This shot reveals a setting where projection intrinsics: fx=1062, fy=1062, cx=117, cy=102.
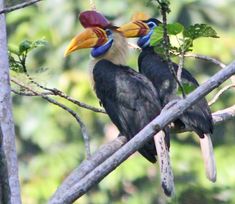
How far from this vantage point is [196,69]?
874cm

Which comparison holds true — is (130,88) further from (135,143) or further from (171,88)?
(135,143)

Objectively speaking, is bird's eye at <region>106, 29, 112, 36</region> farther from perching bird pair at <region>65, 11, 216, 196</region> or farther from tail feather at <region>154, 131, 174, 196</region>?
tail feather at <region>154, 131, 174, 196</region>

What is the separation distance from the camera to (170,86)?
186 inches

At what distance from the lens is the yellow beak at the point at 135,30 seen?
491 centimetres

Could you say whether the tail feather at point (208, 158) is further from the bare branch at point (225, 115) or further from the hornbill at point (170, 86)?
the bare branch at point (225, 115)

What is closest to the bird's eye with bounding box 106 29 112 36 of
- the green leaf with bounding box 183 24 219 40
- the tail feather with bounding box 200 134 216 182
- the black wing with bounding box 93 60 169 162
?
the black wing with bounding box 93 60 169 162

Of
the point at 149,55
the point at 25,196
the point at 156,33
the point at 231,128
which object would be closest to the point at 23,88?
the point at 156,33

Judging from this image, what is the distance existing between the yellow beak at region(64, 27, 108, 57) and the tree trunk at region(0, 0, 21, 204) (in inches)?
52.3

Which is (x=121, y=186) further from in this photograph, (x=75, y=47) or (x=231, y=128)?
(x=75, y=47)

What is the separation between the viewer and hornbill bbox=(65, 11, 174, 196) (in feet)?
14.3

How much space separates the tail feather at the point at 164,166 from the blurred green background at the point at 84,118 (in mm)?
3576

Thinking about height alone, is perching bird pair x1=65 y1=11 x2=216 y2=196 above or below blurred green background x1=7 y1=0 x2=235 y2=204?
above

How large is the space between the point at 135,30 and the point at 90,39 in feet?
1.26

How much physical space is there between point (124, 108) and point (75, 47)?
341 millimetres
